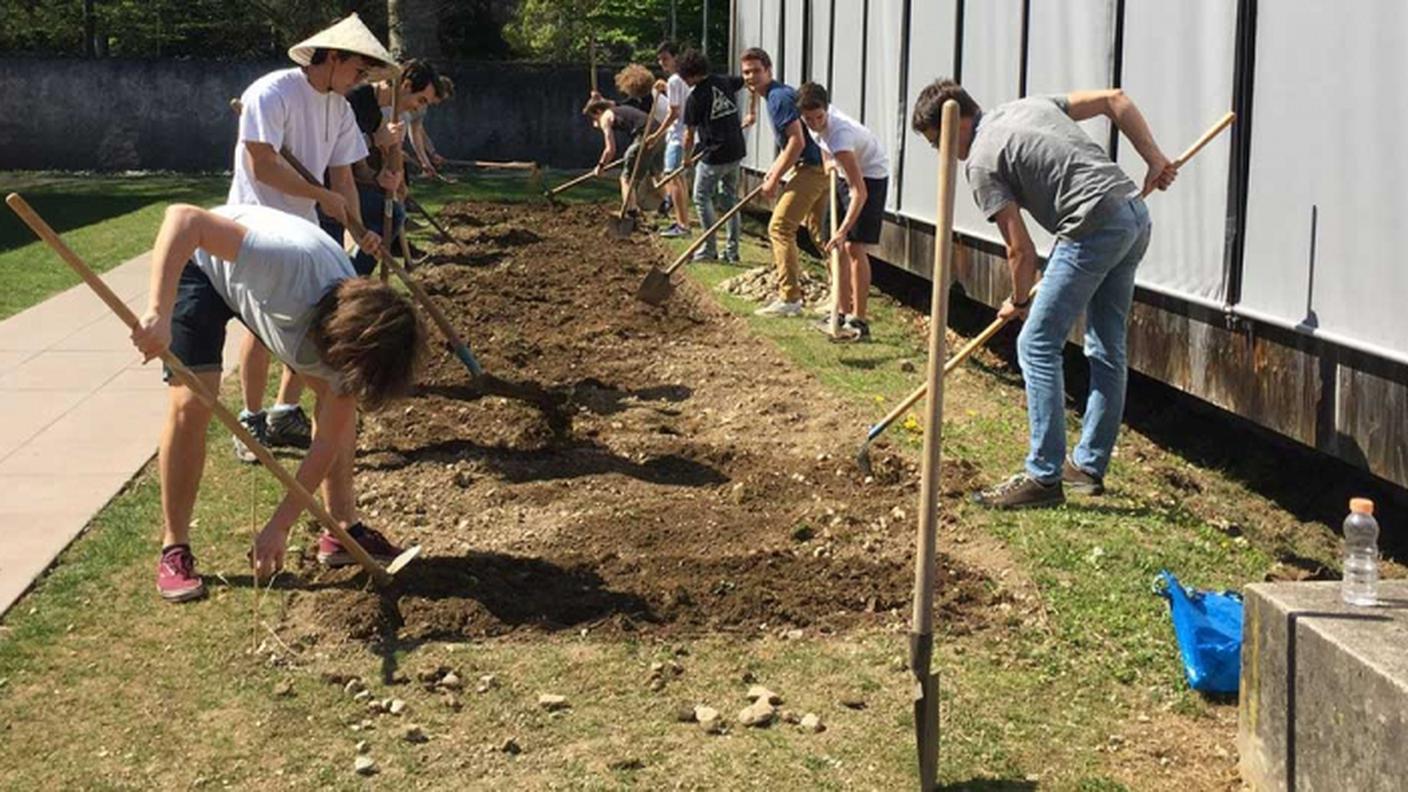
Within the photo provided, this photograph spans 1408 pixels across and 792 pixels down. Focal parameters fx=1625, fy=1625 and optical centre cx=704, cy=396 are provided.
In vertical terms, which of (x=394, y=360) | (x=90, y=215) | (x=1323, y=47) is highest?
(x=1323, y=47)

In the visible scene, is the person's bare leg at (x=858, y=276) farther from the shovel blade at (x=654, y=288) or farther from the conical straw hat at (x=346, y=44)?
the conical straw hat at (x=346, y=44)

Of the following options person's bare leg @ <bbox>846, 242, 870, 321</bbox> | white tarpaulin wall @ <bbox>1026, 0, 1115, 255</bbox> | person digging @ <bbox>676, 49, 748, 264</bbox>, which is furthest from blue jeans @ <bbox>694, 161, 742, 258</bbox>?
white tarpaulin wall @ <bbox>1026, 0, 1115, 255</bbox>

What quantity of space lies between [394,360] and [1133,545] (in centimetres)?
286

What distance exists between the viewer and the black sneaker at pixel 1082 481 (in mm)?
6664

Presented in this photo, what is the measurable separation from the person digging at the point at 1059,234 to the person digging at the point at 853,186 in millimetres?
3479

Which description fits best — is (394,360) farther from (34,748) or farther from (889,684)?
(889,684)

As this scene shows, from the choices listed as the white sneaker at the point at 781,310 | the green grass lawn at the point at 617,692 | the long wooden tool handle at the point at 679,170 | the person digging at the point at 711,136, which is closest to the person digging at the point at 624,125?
the long wooden tool handle at the point at 679,170

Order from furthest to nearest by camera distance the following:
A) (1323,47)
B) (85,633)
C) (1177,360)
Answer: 1. (1177,360)
2. (1323,47)
3. (85,633)

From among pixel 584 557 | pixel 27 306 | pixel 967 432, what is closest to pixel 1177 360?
pixel 967 432

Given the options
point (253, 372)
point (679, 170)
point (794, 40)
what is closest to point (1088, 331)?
point (253, 372)

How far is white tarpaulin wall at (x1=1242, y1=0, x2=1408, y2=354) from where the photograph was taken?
5.99 metres

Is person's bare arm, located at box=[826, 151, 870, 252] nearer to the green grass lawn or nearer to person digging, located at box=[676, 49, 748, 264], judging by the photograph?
person digging, located at box=[676, 49, 748, 264]

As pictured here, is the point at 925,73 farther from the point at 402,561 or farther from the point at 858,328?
the point at 402,561

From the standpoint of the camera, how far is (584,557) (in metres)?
5.81
